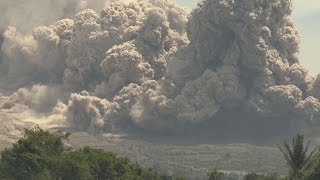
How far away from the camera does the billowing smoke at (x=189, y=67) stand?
162 metres

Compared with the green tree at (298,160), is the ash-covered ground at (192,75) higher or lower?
higher

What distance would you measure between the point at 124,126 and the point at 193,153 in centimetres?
2419

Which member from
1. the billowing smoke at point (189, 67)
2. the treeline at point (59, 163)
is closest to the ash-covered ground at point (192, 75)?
the billowing smoke at point (189, 67)

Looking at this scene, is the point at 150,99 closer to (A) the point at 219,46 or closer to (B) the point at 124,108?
(B) the point at 124,108

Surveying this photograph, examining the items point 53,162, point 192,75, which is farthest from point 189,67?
point 53,162

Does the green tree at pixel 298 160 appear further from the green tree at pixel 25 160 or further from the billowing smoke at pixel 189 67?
the billowing smoke at pixel 189 67

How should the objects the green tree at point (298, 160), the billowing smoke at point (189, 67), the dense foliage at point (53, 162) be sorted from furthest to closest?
the billowing smoke at point (189, 67), the dense foliage at point (53, 162), the green tree at point (298, 160)

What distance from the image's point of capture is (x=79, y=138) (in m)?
181

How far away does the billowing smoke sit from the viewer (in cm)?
16175

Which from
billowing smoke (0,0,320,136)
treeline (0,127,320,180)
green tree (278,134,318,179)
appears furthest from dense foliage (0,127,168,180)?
billowing smoke (0,0,320,136)

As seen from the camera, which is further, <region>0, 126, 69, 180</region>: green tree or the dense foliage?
the dense foliage

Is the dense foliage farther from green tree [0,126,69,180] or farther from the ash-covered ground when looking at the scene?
the ash-covered ground

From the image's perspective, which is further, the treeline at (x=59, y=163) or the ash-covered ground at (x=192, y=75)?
the ash-covered ground at (x=192, y=75)

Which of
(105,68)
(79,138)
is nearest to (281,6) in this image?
(105,68)
